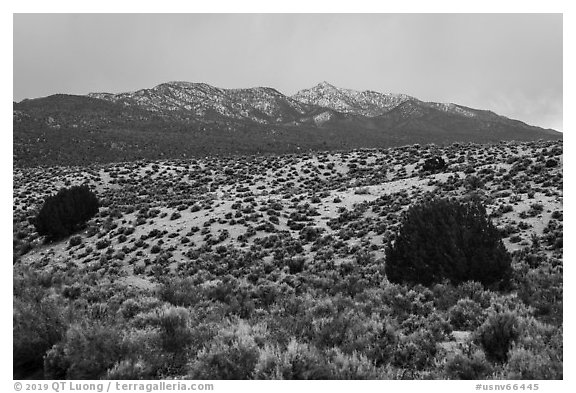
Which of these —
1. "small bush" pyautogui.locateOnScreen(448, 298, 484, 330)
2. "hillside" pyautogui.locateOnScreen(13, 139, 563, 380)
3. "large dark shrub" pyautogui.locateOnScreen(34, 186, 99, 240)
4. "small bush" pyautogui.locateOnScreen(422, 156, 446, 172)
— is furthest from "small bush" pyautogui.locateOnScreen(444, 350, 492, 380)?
"small bush" pyautogui.locateOnScreen(422, 156, 446, 172)

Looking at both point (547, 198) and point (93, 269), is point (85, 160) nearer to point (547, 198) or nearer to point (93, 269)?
point (93, 269)

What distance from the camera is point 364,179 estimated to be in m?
40.1

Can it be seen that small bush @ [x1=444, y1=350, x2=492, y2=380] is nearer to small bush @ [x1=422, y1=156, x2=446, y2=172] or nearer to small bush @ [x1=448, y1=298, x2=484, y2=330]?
small bush @ [x1=448, y1=298, x2=484, y2=330]

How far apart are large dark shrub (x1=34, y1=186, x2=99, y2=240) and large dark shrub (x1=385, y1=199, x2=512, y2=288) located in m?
22.9

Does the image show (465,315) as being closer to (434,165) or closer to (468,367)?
(468,367)

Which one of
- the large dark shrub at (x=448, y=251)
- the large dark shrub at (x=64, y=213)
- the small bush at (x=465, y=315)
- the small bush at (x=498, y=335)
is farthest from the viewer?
the large dark shrub at (x=64, y=213)

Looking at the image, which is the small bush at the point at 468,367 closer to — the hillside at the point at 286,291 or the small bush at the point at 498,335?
the hillside at the point at 286,291

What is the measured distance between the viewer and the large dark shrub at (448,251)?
11.3 metres

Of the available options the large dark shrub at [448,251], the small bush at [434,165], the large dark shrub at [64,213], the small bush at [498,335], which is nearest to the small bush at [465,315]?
the small bush at [498,335]

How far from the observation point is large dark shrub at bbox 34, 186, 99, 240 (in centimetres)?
2591

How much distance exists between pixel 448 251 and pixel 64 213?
83.2 ft

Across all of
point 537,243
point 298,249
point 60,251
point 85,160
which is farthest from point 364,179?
point 85,160

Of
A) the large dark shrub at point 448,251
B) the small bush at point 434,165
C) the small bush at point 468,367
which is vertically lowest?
the small bush at point 468,367

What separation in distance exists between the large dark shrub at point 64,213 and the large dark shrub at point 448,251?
2292cm
